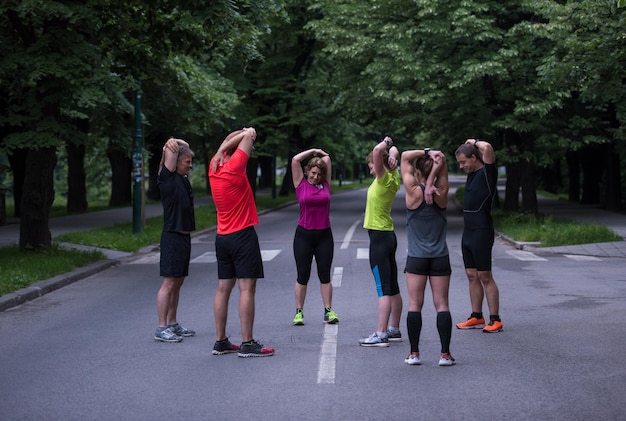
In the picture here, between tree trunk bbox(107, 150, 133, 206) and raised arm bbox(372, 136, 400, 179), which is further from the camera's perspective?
tree trunk bbox(107, 150, 133, 206)

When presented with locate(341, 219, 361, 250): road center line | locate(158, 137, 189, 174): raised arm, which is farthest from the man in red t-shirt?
locate(341, 219, 361, 250): road center line

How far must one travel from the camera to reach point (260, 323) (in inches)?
397

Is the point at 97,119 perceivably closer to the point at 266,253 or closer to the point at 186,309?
the point at 266,253

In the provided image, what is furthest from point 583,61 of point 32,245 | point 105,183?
point 105,183

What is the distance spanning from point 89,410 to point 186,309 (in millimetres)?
4991

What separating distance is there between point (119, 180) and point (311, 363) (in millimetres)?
34213

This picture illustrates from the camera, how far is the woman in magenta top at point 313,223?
380 inches

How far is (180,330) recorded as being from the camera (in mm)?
9281

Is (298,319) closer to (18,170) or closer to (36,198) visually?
(36,198)

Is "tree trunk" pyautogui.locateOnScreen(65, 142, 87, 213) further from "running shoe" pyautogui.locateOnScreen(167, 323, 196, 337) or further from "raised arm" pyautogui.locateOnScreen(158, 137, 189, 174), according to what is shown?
"raised arm" pyautogui.locateOnScreen(158, 137, 189, 174)

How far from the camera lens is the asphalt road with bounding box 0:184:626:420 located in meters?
6.31

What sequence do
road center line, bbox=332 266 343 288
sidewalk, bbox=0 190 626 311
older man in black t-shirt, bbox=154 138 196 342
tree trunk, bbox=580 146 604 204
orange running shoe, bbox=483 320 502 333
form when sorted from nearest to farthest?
older man in black t-shirt, bbox=154 138 196 342 < orange running shoe, bbox=483 320 502 333 < sidewalk, bbox=0 190 626 311 < road center line, bbox=332 266 343 288 < tree trunk, bbox=580 146 604 204

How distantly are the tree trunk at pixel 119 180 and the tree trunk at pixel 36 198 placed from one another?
2255 cm

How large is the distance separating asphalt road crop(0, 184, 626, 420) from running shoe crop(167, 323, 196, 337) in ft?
0.38
